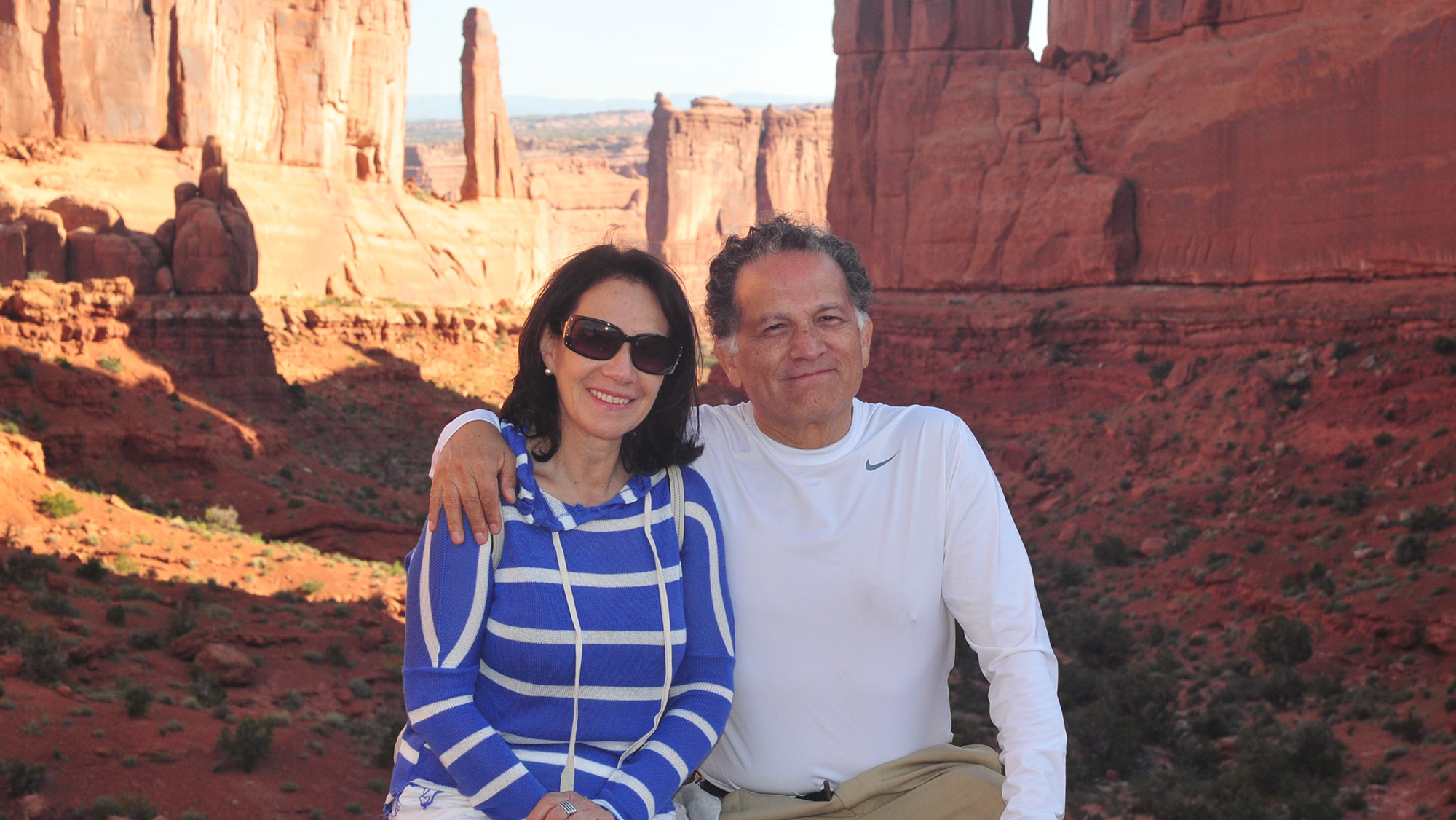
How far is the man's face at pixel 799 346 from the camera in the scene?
3.15 metres

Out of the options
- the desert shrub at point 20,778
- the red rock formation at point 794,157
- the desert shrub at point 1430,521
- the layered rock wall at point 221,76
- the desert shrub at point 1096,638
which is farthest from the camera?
the red rock formation at point 794,157

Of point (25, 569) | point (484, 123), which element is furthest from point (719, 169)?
point (25, 569)

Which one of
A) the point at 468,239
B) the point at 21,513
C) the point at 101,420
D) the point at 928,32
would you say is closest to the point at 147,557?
the point at 21,513

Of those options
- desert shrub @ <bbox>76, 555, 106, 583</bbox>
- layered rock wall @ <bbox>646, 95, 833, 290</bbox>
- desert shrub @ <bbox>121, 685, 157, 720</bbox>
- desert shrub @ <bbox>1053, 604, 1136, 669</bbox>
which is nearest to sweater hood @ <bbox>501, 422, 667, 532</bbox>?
desert shrub @ <bbox>121, 685, 157, 720</bbox>

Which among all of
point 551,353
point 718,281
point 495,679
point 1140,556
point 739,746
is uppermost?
point 718,281

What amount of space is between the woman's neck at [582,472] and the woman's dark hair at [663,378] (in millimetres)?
31

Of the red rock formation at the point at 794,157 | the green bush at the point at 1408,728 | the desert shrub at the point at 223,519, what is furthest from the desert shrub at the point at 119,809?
the red rock formation at the point at 794,157

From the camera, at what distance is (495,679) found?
2658 millimetres

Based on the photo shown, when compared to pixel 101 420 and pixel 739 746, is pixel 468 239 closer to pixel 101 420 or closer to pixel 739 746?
pixel 101 420

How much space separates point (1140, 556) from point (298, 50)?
103ft

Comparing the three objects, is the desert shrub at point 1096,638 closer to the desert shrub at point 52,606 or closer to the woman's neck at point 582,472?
the desert shrub at point 52,606

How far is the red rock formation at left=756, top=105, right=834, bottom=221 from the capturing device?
76250 mm

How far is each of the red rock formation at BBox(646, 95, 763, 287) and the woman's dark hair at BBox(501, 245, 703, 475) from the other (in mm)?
67199

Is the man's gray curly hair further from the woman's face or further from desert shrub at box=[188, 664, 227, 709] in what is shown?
desert shrub at box=[188, 664, 227, 709]
